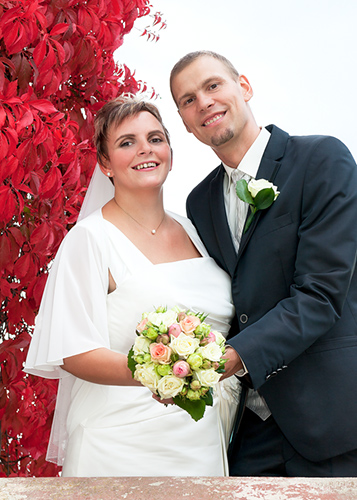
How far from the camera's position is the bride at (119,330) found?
209 cm

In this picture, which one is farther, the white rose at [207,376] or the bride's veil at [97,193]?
the bride's veil at [97,193]

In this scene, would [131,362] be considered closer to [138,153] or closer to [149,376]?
[149,376]

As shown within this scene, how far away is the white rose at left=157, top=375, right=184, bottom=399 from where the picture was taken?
168cm

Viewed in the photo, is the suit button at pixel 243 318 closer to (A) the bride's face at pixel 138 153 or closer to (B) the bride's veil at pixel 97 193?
(A) the bride's face at pixel 138 153

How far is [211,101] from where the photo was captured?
2.39 m

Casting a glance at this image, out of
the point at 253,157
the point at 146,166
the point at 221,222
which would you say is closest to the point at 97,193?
the point at 146,166

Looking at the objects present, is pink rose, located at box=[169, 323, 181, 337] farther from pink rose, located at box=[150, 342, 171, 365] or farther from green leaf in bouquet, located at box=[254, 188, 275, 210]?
green leaf in bouquet, located at box=[254, 188, 275, 210]

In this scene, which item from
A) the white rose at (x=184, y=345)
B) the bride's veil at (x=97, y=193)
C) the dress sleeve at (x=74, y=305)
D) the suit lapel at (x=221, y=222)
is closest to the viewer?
the white rose at (x=184, y=345)

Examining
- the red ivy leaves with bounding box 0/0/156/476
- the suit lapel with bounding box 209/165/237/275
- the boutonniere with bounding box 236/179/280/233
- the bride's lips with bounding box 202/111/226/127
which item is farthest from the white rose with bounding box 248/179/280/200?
the red ivy leaves with bounding box 0/0/156/476

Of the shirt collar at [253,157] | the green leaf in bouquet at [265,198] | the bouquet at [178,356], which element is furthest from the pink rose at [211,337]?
the shirt collar at [253,157]

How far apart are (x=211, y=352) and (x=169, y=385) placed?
0.48 feet

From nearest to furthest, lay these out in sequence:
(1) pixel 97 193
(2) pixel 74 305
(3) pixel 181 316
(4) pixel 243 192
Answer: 1. (3) pixel 181 316
2. (2) pixel 74 305
3. (4) pixel 243 192
4. (1) pixel 97 193

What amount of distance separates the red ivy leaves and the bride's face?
0.21 metres

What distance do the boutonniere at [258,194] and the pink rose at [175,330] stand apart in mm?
636
